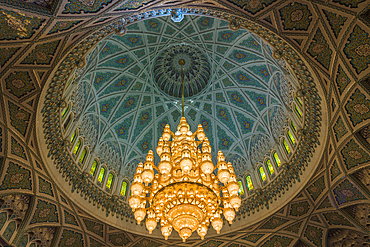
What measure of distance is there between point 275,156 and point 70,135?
10.2m

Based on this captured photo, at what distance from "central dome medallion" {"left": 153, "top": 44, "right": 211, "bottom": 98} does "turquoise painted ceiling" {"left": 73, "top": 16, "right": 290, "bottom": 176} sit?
0.34 metres

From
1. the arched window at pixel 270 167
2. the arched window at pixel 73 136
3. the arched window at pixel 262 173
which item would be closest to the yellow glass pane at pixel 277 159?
the arched window at pixel 270 167

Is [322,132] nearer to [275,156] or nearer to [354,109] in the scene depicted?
[354,109]

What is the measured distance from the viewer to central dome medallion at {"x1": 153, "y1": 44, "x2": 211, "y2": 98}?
658 inches

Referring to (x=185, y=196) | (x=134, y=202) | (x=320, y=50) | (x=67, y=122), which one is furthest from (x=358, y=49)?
(x=67, y=122)

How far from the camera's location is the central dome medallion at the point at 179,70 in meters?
16.7

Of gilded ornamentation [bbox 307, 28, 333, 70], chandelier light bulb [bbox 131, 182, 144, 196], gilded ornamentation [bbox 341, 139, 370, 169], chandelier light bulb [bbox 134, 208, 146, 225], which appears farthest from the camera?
gilded ornamentation [bbox 341, 139, 370, 169]

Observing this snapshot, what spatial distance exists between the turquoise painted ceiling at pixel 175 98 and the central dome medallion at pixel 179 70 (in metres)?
0.34

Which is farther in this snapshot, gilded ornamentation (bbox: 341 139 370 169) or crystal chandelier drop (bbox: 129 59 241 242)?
gilded ornamentation (bbox: 341 139 370 169)

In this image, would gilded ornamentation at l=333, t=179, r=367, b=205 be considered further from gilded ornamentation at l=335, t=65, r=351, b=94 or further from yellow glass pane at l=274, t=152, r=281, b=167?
gilded ornamentation at l=335, t=65, r=351, b=94

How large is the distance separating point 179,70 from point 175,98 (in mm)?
1747

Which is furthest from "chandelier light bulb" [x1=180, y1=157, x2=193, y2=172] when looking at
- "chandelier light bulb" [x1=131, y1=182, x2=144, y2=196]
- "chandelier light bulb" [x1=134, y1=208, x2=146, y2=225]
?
"chandelier light bulb" [x1=134, y1=208, x2=146, y2=225]

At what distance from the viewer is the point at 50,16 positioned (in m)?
7.30

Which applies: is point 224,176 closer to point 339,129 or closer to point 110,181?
point 339,129
